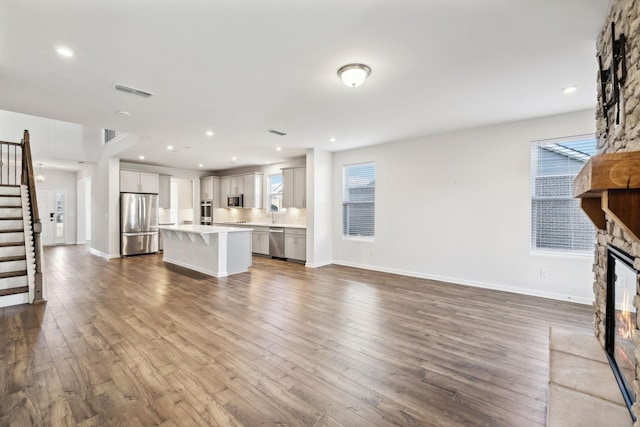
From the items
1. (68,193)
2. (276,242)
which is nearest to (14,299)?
(276,242)

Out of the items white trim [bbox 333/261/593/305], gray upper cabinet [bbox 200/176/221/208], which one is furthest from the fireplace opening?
gray upper cabinet [bbox 200/176/221/208]

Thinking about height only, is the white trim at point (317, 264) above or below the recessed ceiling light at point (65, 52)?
below

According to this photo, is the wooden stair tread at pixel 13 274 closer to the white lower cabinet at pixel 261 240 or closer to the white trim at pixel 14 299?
the white trim at pixel 14 299

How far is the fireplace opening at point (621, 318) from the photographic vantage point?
1.53m

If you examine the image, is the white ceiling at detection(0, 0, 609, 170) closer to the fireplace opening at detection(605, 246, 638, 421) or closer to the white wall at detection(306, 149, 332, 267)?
the fireplace opening at detection(605, 246, 638, 421)

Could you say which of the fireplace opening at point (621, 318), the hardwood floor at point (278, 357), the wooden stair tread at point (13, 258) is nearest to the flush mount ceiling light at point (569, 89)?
the fireplace opening at point (621, 318)

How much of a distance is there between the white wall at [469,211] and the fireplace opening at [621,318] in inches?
96.9

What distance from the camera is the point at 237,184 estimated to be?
8820mm

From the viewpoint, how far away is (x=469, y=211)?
15.6 feet

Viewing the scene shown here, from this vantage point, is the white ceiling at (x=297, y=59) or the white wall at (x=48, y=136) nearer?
the white ceiling at (x=297, y=59)

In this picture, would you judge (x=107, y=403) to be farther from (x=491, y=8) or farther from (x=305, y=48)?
(x=491, y=8)

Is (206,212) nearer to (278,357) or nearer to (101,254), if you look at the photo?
(101,254)

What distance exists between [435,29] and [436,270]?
404 centimetres

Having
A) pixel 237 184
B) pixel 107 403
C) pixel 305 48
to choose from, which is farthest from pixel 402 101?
pixel 237 184
